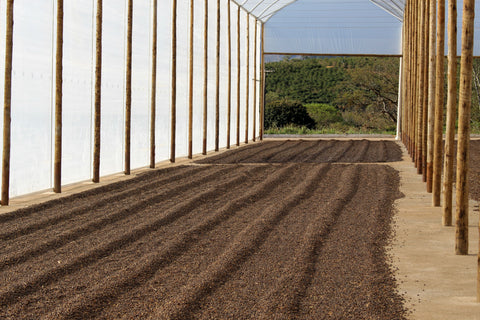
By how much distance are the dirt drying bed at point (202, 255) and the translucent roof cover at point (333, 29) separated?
43.4 feet

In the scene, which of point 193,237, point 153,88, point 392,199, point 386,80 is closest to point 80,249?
point 193,237

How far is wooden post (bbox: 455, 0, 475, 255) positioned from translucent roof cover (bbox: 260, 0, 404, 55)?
16.0 metres

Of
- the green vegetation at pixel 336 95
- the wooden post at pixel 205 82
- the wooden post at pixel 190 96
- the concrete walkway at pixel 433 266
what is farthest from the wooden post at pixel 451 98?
the green vegetation at pixel 336 95

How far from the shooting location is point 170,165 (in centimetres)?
1138

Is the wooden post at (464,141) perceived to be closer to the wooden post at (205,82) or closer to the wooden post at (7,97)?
the wooden post at (7,97)

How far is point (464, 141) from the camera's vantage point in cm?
485

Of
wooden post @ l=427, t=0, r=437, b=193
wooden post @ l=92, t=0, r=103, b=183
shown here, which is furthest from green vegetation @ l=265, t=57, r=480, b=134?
wooden post @ l=427, t=0, r=437, b=193

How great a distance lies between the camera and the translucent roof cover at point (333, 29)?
67.5 feet

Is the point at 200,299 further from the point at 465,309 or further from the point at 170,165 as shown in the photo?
the point at 170,165

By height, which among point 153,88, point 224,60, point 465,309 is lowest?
point 465,309

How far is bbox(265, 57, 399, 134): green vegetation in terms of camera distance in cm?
3209

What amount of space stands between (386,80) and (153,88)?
27563 millimetres

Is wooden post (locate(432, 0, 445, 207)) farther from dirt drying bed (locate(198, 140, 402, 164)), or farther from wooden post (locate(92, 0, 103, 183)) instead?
dirt drying bed (locate(198, 140, 402, 164))

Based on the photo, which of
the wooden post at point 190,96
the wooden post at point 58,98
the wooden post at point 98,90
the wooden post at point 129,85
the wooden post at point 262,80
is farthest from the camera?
the wooden post at point 262,80
